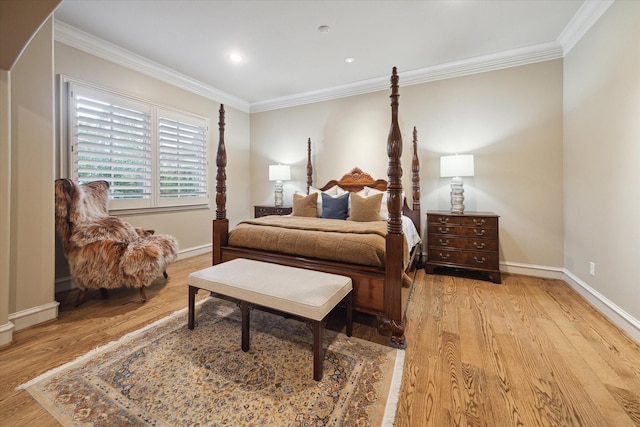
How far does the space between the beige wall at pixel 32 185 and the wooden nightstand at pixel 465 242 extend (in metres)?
3.78

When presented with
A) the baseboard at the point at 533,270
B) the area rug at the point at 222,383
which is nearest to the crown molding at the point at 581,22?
the baseboard at the point at 533,270

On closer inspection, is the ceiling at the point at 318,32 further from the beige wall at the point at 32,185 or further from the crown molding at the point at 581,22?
the beige wall at the point at 32,185

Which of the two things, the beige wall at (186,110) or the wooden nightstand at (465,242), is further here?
the wooden nightstand at (465,242)

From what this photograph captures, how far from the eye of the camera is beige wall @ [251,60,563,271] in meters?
3.05

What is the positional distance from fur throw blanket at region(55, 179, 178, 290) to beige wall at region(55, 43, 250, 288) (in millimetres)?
621

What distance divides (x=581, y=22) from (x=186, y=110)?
4.81 metres

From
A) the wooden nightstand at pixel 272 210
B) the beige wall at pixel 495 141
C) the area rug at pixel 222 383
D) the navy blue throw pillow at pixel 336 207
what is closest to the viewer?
the area rug at pixel 222 383

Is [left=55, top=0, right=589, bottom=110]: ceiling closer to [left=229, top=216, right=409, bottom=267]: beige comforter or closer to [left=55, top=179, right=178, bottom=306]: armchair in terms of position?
[left=55, top=179, right=178, bottom=306]: armchair

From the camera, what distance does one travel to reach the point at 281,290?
1583 millimetres

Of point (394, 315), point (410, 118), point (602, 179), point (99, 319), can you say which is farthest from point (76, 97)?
point (602, 179)

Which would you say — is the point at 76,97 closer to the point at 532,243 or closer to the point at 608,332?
the point at 608,332

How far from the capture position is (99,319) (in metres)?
2.11

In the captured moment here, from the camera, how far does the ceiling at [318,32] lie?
7.75ft

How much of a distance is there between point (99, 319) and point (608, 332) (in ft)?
13.0
